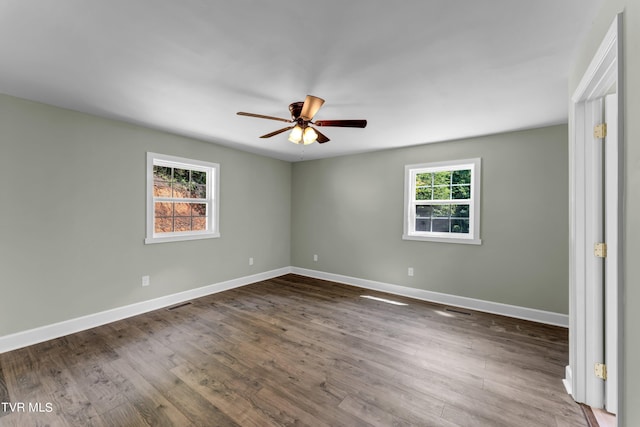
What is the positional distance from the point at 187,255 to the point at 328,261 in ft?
8.07

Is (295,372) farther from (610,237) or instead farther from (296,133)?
(610,237)

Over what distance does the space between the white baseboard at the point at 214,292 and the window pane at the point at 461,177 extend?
5.45 feet

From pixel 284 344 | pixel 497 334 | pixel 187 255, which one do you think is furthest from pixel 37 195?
pixel 497 334

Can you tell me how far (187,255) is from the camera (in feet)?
12.8

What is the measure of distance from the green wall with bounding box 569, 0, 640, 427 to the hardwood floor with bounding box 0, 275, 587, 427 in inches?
36.8

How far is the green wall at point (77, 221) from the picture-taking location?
8.27 ft

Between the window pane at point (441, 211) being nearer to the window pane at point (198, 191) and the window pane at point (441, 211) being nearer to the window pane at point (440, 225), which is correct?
the window pane at point (440, 225)

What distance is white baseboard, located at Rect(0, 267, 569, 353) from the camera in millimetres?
2611

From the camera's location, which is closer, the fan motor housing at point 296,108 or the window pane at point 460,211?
the fan motor housing at point 296,108

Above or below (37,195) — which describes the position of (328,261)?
below

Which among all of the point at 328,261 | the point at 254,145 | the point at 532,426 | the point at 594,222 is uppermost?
the point at 254,145

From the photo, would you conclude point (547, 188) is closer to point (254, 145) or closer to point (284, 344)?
point (284, 344)

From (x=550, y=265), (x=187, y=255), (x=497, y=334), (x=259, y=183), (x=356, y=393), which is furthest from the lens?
(x=259, y=183)

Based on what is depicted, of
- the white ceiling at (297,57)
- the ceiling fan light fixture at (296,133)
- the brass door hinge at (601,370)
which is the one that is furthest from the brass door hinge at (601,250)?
the ceiling fan light fixture at (296,133)
